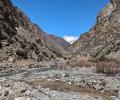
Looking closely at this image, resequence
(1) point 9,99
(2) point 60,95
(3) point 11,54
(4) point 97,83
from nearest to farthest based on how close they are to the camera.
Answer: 1. (1) point 9,99
2. (2) point 60,95
3. (4) point 97,83
4. (3) point 11,54

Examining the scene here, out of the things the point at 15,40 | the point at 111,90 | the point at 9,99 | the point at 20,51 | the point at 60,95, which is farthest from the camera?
the point at 15,40

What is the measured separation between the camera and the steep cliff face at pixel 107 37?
2421 inches

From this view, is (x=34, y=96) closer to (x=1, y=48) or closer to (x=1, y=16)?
(x=1, y=48)

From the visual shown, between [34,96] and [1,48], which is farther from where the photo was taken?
[1,48]

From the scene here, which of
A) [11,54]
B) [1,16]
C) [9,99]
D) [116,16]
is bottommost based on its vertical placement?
[9,99]

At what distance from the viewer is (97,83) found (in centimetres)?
2023

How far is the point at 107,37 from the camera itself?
9588 centimetres

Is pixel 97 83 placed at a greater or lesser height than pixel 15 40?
lesser

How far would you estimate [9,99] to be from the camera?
535 inches

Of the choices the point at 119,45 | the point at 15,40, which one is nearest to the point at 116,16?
the point at 119,45

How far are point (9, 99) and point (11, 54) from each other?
3274cm

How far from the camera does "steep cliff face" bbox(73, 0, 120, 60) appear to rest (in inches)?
2421

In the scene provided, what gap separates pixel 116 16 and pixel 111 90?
374ft

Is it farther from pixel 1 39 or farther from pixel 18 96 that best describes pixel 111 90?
pixel 1 39
